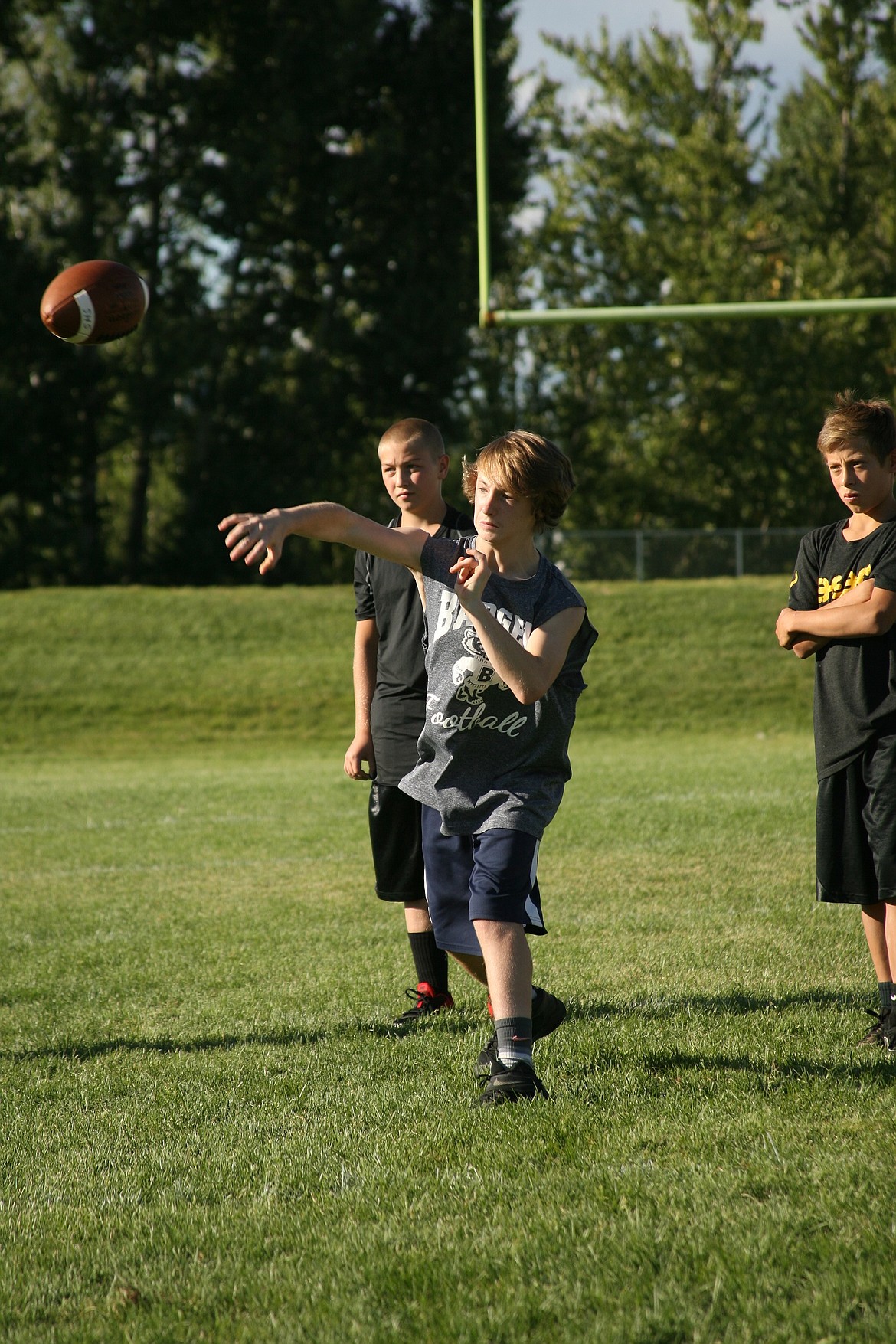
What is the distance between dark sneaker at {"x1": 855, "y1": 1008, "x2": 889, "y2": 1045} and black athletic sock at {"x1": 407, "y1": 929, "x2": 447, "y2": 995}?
4.97 feet

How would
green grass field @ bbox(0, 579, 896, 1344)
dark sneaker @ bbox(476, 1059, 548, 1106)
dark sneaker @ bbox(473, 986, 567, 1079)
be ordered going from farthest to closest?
dark sneaker @ bbox(473, 986, 567, 1079)
dark sneaker @ bbox(476, 1059, 548, 1106)
green grass field @ bbox(0, 579, 896, 1344)

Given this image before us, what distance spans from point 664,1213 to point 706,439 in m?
32.5

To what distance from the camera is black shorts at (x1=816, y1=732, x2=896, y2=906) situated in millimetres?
3795

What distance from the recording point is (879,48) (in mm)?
31484

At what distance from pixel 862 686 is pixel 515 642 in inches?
49.5

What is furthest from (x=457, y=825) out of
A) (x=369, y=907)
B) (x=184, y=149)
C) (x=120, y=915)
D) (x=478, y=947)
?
(x=184, y=149)

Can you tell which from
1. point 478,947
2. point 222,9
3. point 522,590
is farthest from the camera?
point 222,9

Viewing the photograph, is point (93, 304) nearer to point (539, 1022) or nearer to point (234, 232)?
point (539, 1022)

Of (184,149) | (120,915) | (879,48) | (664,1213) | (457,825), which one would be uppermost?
(879,48)

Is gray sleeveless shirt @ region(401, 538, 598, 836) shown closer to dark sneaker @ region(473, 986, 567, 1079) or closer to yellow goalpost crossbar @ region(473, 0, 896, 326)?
dark sneaker @ region(473, 986, 567, 1079)

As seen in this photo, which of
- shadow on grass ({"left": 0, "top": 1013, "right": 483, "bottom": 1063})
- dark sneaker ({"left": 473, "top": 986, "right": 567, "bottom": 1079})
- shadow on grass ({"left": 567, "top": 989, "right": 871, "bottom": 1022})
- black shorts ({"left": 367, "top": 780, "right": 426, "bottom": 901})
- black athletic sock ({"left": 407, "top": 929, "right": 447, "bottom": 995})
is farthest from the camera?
black shorts ({"left": 367, "top": 780, "right": 426, "bottom": 901})

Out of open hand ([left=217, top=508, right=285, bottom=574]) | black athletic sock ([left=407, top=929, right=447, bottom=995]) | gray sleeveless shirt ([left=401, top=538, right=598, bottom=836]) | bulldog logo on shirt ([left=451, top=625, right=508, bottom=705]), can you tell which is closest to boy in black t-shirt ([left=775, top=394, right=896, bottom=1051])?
gray sleeveless shirt ([left=401, top=538, right=598, bottom=836])

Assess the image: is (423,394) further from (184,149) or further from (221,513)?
(184,149)

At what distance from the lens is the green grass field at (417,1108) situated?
234 centimetres
